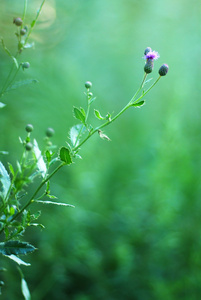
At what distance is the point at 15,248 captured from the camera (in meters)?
0.38

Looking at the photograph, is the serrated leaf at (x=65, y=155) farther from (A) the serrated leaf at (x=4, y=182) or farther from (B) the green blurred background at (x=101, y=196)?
(B) the green blurred background at (x=101, y=196)

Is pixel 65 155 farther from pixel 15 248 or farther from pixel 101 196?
pixel 101 196

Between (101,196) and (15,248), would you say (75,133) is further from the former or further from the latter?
(101,196)

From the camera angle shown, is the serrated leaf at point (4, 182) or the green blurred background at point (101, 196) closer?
the serrated leaf at point (4, 182)

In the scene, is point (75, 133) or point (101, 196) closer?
point (75, 133)

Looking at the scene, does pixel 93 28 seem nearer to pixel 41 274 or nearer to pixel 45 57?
pixel 45 57

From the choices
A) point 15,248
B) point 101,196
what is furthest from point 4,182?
point 101,196

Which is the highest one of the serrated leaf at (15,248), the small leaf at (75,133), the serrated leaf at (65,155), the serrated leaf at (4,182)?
the small leaf at (75,133)

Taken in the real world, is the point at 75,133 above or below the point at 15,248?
Answer: above

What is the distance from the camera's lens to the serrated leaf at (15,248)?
38 cm

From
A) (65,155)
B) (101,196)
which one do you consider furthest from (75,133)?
(101,196)

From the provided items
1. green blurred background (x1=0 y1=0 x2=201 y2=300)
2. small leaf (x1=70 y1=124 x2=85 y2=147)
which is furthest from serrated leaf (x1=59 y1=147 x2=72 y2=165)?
green blurred background (x1=0 y1=0 x2=201 y2=300)

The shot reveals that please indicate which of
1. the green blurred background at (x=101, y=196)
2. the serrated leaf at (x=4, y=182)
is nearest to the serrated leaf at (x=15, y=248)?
the serrated leaf at (x=4, y=182)

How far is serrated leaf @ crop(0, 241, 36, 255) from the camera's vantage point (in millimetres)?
378
